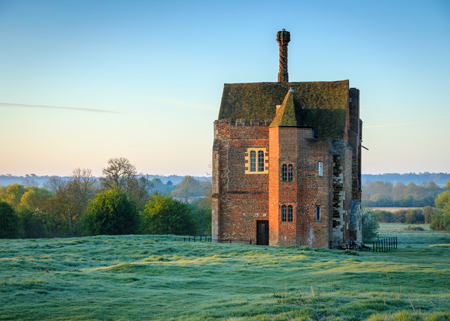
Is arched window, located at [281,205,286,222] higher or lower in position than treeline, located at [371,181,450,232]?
higher

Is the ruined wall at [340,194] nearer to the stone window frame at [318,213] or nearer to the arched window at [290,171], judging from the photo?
the stone window frame at [318,213]

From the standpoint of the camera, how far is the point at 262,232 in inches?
1404

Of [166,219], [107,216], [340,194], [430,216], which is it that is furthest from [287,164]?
[430,216]

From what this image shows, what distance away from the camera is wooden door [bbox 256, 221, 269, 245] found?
116ft

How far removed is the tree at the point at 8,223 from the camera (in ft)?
166

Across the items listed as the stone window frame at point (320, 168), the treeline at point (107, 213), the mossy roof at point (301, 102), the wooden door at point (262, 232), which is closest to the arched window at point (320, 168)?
the stone window frame at point (320, 168)

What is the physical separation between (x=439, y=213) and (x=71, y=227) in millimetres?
71346

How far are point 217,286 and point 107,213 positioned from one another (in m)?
33.7

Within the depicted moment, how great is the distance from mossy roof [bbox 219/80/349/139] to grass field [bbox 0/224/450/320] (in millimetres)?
10790

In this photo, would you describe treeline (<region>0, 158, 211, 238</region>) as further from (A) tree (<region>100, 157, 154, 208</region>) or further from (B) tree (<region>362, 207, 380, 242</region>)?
(B) tree (<region>362, 207, 380, 242</region>)

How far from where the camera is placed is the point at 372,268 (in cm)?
2283

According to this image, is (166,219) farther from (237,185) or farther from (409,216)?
(409,216)

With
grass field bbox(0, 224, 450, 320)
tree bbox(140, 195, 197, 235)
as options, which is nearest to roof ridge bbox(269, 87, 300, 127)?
grass field bbox(0, 224, 450, 320)

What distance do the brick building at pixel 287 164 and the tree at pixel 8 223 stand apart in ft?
93.5
